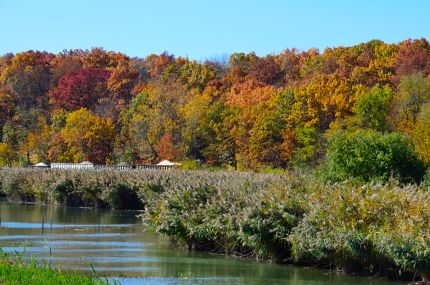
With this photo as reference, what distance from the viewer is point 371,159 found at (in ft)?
146

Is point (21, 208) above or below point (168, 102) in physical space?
below

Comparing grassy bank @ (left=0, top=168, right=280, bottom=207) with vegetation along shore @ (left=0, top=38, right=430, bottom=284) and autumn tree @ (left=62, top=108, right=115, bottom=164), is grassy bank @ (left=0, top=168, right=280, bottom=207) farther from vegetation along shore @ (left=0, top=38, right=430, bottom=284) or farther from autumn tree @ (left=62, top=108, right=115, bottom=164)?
autumn tree @ (left=62, top=108, right=115, bottom=164)

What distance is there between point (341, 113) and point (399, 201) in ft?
151

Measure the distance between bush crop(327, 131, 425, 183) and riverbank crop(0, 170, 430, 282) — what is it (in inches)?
379

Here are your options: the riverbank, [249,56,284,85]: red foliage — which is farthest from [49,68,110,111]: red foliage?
the riverbank

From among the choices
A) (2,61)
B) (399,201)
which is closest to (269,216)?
(399,201)

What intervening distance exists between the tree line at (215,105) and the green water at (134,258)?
12912 millimetres

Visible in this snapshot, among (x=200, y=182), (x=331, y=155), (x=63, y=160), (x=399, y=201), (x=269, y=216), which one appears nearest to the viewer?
(x=399, y=201)

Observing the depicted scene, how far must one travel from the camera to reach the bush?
44.2m

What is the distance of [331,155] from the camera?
45.4m

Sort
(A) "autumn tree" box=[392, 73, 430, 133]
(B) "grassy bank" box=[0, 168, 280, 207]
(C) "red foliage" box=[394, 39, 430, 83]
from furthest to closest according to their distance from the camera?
1. (C) "red foliage" box=[394, 39, 430, 83]
2. (A) "autumn tree" box=[392, 73, 430, 133]
3. (B) "grassy bank" box=[0, 168, 280, 207]

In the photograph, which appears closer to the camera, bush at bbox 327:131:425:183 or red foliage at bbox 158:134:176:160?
bush at bbox 327:131:425:183

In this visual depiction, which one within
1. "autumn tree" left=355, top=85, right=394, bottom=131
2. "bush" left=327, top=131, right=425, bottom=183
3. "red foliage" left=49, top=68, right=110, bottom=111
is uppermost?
"red foliage" left=49, top=68, right=110, bottom=111

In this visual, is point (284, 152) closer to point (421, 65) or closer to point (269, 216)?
point (421, 65)
